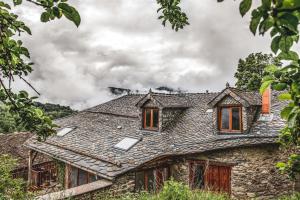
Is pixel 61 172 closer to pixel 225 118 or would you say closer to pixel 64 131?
pixel 64 131

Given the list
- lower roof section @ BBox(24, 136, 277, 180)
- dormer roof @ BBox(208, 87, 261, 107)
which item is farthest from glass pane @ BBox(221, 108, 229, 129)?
lower roof section @ BBox(24, 136, 277, 180)

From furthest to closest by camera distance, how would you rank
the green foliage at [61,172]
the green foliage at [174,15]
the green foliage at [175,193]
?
the green foliage at [61,172] < the green foliage at [175,193] < the green foliage at [174,15]

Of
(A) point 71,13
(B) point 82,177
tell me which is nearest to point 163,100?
(B) point 82,177

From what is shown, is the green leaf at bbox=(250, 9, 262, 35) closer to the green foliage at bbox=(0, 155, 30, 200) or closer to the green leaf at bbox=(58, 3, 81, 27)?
the green leaf at bbox=(58, 3, 81, 27)

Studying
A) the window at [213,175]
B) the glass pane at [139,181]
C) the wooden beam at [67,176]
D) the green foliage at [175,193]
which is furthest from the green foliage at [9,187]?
the window at [213,175]

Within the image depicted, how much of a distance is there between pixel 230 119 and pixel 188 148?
2150mm

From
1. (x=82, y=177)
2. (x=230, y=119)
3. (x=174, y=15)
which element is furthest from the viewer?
(x=82, y=177)

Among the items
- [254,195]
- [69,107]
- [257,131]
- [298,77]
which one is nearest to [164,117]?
[257,131]

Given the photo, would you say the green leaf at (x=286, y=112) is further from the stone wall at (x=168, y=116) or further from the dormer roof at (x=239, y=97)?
the stone wall at (x=168, y=116)

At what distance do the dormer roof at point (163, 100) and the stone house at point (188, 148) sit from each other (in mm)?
52

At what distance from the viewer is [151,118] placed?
14.3 m

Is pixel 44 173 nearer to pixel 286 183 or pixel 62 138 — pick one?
pixel 62 138

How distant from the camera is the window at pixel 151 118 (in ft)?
46.6

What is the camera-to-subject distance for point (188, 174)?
36.4 ft
